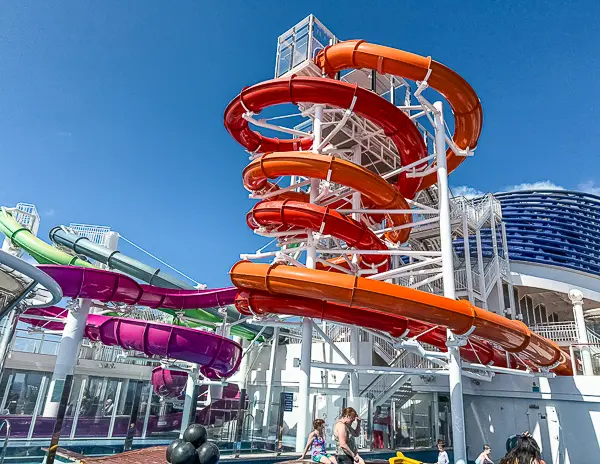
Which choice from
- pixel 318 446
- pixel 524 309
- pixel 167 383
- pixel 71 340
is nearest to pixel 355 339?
pixel 167 383

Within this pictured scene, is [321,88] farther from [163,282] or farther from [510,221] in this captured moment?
[510,221]

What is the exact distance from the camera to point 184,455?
475 centimetres

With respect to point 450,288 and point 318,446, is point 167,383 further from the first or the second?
point 450,288

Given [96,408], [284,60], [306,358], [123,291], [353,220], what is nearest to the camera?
[306,358]

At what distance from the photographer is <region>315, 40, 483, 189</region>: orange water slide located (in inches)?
472

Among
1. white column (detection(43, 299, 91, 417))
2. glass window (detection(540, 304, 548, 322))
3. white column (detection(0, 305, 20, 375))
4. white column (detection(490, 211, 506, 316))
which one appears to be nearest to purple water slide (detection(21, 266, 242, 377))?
white column (detection(43, 299, 91, 417))

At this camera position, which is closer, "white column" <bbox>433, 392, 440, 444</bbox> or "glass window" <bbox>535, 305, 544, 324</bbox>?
"white column" <bbox>433, 392, 440, 444</bbox>

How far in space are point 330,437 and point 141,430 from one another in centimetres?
784

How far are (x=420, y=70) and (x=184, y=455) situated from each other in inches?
425

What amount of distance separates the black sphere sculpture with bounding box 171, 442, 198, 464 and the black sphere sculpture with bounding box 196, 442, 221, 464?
5 centimetres

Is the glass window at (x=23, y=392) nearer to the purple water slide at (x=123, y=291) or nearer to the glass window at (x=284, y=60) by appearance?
the purple water slide at (x=123, y=291)

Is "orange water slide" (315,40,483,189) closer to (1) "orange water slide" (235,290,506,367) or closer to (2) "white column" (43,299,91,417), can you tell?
(1) "orange water slide" (235,290,506,367)

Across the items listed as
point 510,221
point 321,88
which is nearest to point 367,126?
point 321,88

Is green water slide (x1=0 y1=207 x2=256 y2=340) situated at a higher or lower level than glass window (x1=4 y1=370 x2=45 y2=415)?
higher
